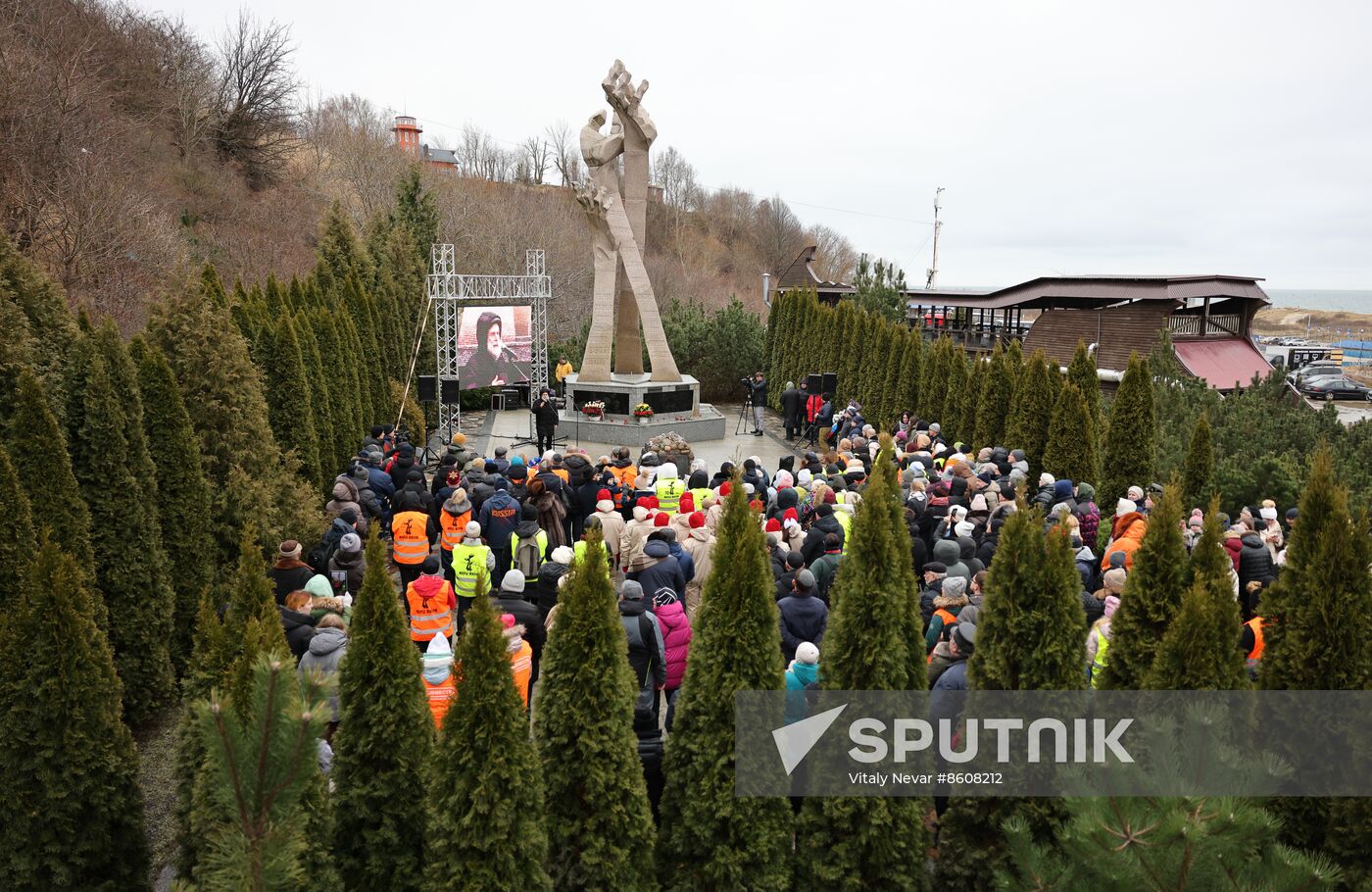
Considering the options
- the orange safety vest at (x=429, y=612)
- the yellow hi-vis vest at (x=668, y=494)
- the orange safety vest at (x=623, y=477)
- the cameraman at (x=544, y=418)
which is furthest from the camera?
the cameraman at (x=544, y=418)

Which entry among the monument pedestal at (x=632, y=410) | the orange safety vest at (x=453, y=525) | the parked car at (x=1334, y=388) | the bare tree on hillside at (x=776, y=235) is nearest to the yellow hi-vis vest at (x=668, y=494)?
the orange safety vest at (x=453, y=525)

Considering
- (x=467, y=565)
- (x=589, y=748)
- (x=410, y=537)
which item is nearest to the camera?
(x=589, y=748)

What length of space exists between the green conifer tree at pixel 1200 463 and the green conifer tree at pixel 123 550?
1177 centimetres

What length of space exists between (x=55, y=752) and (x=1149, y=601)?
6.25m

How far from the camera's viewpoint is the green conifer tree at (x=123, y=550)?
7719 millimetres

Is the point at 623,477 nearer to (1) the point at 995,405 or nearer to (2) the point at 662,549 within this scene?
(2) the point at 662,549

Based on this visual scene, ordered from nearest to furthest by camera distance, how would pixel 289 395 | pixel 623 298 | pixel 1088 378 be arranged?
pixel 289 395 → pixel 1088 378 → pixel 623 298

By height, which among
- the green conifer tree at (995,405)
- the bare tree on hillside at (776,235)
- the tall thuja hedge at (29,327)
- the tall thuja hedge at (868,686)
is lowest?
the tall thuja hedge at (868,686)

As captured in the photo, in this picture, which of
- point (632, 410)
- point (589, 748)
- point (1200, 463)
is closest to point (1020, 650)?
point (589, 748)

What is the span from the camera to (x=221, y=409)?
9961 mm

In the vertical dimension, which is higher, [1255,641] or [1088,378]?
[1088,378]

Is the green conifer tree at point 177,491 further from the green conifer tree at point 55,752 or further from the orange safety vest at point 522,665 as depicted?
the orange safety vest at point 522,665

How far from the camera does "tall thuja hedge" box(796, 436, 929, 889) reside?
5.09 m

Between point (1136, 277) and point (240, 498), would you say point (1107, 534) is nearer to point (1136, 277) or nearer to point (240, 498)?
point (240, 498)
